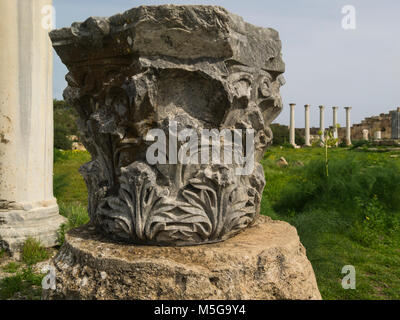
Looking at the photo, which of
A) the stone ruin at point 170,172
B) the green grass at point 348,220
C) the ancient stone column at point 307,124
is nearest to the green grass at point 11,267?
the stone ruin at point 170,172

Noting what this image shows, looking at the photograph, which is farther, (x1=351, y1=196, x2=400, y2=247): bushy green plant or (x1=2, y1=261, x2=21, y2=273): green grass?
(x1=351, y1=196, x2=400, y2=247): bushy green plant

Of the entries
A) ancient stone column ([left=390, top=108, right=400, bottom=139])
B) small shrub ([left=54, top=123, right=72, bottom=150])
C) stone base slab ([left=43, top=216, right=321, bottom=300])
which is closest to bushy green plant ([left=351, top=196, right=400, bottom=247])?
stone base slab ([left=43, top=216, right=321, bottom=300])

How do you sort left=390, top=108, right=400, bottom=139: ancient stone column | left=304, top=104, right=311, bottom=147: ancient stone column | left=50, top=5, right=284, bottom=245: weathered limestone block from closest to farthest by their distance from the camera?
left=50, top=5, right=284, bottom=245: weathered limestone block
left=390, top=108, right=400, bottom=139: ancient stone column
left=304, top=104, right=311, bottom=147: ancient stone column

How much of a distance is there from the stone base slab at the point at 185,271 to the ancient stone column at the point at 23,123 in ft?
6.85

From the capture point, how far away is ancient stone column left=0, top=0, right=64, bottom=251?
13.0 ft

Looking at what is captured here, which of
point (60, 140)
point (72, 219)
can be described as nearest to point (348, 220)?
point (72, 219)

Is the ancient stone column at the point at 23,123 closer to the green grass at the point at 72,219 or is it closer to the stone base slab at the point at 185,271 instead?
the green grass at the point at 72,219

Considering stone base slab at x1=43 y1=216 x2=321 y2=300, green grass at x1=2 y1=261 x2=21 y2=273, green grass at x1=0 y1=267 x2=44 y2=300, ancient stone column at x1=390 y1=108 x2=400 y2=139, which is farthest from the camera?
ancient stone column at x1=390 y1=108 x2=400 y2=139

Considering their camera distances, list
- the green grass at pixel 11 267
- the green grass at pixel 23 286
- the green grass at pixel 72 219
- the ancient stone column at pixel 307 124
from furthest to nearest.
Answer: the ancient stone column at pixel 307 124, the green grass at pixel 72 219, the green grass at pixel 11 267, the green grass at pixel 23 286

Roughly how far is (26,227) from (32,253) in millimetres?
328

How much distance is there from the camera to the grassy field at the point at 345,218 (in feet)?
13.0

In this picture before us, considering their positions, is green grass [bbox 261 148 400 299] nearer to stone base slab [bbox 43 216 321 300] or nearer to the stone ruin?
stone base slab [bbox 43 216 321 300]

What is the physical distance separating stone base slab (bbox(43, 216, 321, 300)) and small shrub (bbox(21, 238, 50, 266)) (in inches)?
72.8
